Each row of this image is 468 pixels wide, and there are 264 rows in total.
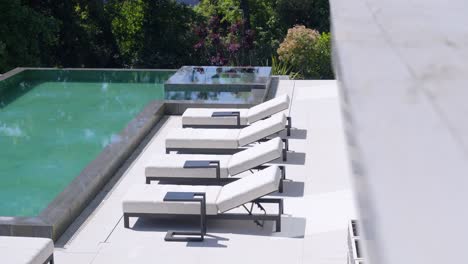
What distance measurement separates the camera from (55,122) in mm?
11867

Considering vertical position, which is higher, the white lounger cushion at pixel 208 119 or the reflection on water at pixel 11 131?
the white lounger cushion at pixel 208 119

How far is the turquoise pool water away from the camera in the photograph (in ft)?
28.8

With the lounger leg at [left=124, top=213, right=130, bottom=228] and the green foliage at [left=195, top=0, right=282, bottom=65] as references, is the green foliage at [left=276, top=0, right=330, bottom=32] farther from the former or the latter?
the lounger leg at [left=124, top=213, right=130, bottom=228]

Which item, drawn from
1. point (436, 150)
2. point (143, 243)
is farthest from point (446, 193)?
point (143, 243)

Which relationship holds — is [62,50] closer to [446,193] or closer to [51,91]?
[51,91]

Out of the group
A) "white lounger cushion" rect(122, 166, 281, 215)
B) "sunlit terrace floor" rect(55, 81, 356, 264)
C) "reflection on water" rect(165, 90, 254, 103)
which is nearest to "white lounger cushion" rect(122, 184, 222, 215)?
"white lounger cushion" rect(122, 166, 281, 215)

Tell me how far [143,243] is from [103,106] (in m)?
6.30

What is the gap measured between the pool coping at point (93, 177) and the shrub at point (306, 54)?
4.21 m

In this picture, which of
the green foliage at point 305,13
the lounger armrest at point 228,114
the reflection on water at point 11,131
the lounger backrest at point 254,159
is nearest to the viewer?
the lounger backrest at point 254,159

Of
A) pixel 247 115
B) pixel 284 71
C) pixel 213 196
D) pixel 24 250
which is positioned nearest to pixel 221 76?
pixel 247 115

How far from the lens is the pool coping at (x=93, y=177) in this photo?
22.9ft

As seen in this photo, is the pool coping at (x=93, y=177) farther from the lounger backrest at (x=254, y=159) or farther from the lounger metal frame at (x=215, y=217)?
the lounger backrest at (x=254, y=159)

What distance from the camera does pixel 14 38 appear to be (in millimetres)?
18594

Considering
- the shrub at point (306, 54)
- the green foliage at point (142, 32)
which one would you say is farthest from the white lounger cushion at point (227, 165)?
the green foliage at point (142, 32)
